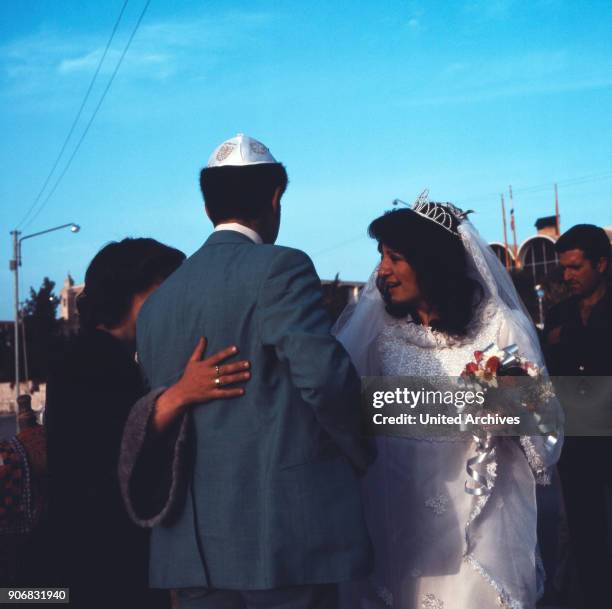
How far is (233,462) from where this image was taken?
9.00ft

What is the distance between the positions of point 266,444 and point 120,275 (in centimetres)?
111

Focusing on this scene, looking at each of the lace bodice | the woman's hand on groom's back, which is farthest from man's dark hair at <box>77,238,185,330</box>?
the lace bodice

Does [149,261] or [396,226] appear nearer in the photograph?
[149,261]

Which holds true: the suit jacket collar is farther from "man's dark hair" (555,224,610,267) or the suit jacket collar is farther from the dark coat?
"man's dark hair" (555,224,610,267)

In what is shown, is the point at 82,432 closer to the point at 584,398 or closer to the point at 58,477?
the point at 58,477

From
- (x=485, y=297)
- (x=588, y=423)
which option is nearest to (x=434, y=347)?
(x=485, y=297)

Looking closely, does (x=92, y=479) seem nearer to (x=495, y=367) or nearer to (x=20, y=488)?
(x=20, y=488)

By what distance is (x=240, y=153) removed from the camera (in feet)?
9.87

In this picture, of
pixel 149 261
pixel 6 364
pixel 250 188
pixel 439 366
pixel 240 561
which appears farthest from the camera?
pixel 6 364

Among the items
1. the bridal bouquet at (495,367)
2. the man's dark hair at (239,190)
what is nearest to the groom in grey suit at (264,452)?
the man's dark hair at (239,190)

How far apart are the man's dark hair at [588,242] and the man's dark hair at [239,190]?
10.5 ft

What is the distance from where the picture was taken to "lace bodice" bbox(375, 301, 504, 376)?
4047 millimetres

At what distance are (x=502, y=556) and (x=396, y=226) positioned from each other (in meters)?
1.58

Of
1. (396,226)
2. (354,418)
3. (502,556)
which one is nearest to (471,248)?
(396,226)
